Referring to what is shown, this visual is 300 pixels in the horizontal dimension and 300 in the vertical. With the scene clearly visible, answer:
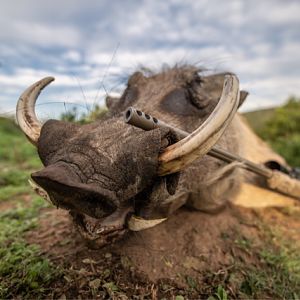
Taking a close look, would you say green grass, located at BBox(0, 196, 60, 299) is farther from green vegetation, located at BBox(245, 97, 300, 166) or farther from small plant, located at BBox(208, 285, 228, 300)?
green vegetation, located at BBox(245, 97, 300, 166)

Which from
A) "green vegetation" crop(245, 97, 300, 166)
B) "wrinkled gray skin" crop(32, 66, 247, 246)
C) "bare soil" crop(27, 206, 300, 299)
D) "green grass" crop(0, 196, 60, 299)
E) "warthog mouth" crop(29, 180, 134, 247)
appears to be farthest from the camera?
"green vegetation" crop(245, 97, 300, 166)

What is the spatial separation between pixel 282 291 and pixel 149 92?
5.93 ft

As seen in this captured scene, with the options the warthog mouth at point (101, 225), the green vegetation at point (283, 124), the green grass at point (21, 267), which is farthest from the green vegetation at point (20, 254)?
the green vegetation at point (283, 124)

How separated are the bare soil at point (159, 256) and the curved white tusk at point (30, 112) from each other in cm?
88

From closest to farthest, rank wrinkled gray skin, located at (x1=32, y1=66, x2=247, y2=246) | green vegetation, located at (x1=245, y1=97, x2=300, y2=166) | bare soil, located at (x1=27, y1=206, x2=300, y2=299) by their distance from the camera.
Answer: wrinkled gray skin, located at (x1=32, y1=66, x2=247, y2=246) → bare soil, located at (x1=27, y1=206, x2=300, y2=299) → green vegetation, located at (x1=245, y1=97, x2=300, y2=166)

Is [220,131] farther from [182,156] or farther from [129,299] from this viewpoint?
[129,299]

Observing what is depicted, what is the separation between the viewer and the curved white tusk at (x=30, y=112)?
205cm

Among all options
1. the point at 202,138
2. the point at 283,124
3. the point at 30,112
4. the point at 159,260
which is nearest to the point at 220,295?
the point at 159,260

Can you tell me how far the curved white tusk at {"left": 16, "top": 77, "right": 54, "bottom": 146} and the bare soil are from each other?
88 centimetres

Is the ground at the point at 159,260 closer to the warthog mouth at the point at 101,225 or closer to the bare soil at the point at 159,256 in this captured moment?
the bare soil at the point at 159,256

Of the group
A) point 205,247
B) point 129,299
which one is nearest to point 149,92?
point 205,247

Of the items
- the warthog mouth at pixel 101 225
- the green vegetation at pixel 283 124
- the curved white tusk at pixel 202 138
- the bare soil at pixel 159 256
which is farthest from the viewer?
the green vegetation at pixel 283 124

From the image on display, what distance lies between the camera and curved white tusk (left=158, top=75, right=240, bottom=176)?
1.63 m

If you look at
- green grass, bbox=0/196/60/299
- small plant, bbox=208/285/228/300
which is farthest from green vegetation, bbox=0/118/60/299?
small plant, bbox=208/285/228/300
